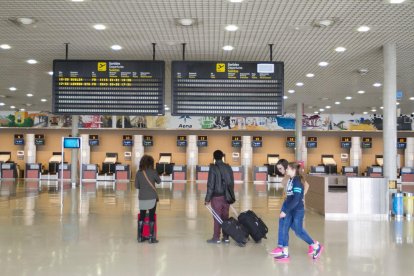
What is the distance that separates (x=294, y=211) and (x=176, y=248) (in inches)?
70.2

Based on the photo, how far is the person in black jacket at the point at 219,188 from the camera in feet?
23.1

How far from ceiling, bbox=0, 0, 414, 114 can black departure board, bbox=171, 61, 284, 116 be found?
0.58 metres

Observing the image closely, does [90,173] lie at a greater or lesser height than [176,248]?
greater

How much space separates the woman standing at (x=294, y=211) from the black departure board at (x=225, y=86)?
11.7ft

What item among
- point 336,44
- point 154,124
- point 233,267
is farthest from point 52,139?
point 233,267

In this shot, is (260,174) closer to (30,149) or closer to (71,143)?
(71,143)

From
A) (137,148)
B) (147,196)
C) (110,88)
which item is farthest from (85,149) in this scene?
(147,196)

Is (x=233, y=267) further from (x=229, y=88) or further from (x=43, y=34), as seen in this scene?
(x=43, y=34)

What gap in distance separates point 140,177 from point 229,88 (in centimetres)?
329

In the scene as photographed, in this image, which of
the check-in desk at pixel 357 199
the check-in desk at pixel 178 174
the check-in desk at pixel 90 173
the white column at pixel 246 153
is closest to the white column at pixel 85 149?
the check-in desk at pixel 90 173

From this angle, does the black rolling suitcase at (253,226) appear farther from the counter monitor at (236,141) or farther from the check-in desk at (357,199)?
the counter monitor at (236,141)

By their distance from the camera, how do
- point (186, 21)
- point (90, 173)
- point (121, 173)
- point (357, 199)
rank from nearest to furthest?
point (186, 21) → point (357, 199) → point (90, 173) → point (121, 173)

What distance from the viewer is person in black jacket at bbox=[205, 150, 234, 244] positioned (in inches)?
278

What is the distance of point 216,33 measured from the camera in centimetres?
907
